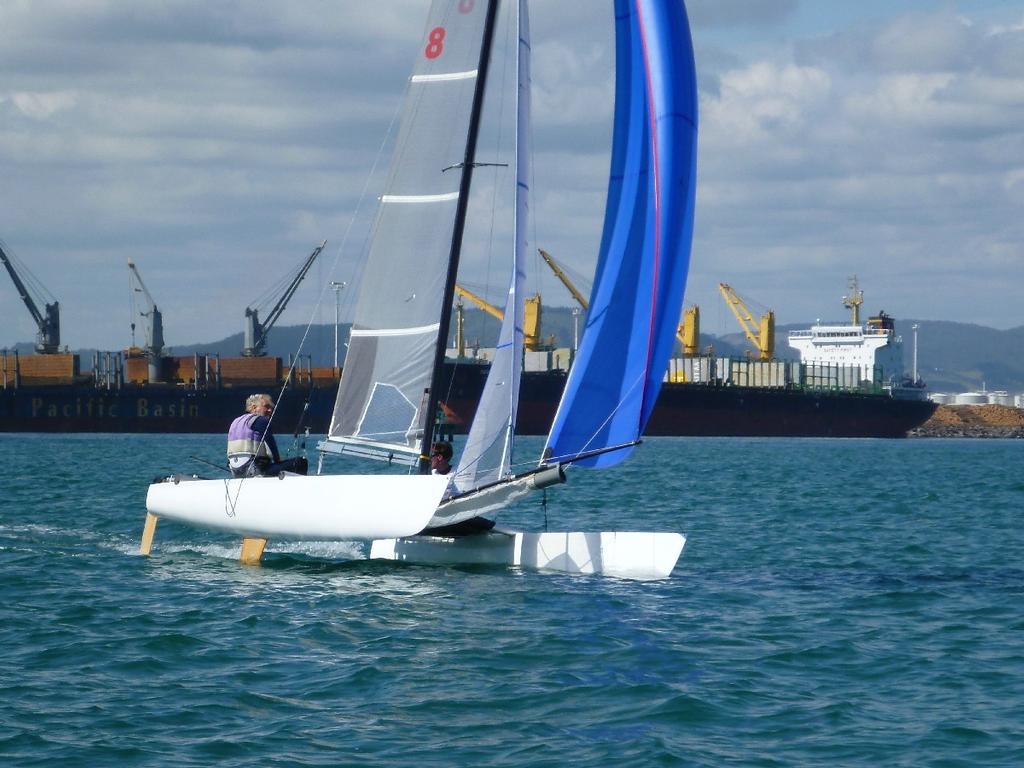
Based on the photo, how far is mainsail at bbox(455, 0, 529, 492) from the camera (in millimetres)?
13617

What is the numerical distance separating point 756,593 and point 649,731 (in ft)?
18.4

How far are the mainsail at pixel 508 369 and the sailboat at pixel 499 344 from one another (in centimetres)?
2

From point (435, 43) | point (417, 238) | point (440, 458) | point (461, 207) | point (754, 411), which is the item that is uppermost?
point (435, 43)

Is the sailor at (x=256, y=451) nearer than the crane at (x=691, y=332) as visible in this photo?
Yes

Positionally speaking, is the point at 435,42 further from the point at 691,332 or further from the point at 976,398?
the point at 976,398

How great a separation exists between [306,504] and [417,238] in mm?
2889

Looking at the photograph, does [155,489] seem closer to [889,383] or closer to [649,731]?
[649,731]

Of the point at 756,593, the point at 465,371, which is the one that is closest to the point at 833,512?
the point at 756,593

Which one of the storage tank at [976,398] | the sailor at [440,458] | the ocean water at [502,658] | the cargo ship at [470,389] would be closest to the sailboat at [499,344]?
the sailor at [440,458]

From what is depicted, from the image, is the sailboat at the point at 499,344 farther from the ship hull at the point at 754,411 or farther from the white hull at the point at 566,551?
the ship hull at the point at 754,411

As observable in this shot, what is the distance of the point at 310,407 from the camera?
77312mm

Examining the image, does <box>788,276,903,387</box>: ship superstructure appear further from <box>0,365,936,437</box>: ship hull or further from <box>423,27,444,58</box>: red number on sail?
<box>423,27,444,58</box>: red number on sail

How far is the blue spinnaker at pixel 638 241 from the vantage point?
1279cm

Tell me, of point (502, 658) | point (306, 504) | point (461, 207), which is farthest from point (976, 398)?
point (502, 658)
